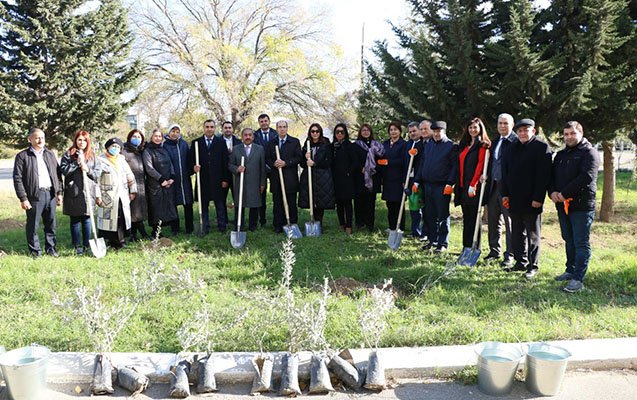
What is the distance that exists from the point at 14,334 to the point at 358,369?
→ 2922mm

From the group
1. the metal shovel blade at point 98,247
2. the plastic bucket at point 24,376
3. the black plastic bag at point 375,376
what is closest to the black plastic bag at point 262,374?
the black plastic bag at point 375,376

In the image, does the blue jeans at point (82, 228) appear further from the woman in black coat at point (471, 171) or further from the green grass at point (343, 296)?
the woman in black coat at point (471, 171)

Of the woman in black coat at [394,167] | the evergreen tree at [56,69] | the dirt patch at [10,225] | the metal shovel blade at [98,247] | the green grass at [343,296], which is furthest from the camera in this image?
the evergreen tree at [56,69]

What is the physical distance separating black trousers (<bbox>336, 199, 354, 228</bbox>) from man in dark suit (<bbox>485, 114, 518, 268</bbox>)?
7.79 feet

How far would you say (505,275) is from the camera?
579 centimetres

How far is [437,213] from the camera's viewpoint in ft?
22.7

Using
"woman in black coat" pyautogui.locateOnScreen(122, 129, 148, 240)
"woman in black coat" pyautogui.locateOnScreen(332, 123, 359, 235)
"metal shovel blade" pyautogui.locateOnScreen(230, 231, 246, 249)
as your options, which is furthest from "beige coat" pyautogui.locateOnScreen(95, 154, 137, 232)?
"woman in black coat" pyautogui.locateOnScreen(332, 123, 359, 235)

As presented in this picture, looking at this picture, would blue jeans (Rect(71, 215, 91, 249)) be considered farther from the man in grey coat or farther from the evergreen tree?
the evergreen tree

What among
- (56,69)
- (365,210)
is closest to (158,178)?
(365,210)

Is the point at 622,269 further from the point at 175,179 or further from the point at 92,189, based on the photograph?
the point at 92,189

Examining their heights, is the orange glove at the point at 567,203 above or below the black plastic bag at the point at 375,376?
above

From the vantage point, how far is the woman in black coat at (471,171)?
623 cm

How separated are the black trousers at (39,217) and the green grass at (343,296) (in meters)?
0.21

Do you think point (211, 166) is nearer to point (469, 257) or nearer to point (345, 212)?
point (345, 212)
